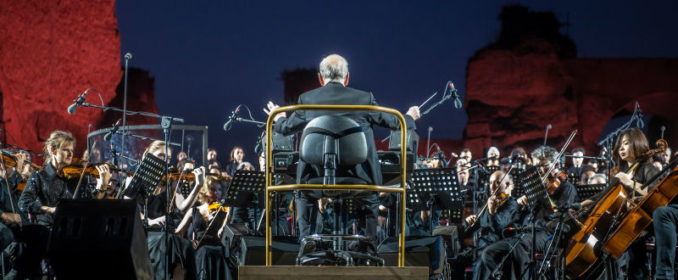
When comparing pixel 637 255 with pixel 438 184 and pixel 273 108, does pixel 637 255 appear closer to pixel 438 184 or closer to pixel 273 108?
pixel 438 184

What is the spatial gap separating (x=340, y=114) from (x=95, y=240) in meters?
1.66

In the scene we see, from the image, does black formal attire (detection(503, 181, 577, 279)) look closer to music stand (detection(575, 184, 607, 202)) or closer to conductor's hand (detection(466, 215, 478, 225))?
music stand (detection(575, 184, 607, 202))

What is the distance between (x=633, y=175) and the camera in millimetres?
5980

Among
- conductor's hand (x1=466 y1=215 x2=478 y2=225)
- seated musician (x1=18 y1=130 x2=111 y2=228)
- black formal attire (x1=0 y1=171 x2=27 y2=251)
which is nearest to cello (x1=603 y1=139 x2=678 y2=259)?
conductor's hand (x1=466 y1=215 x2=478 y2=225)

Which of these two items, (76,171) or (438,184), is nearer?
(438,184)

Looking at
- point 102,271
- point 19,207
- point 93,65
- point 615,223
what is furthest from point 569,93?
point 102,271

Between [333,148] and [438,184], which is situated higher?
[333,148]

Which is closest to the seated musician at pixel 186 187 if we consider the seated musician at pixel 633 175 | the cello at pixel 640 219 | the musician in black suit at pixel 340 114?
the musician in black suit at pixel 340 114

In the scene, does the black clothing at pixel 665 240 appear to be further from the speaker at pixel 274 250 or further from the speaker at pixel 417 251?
the speaker at pixel 274 250

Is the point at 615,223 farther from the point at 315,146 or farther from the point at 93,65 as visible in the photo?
the point at 93,65

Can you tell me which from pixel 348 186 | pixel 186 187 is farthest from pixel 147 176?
pixel 348 186

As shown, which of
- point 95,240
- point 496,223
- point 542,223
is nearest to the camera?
point 95,240

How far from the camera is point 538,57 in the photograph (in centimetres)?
2191

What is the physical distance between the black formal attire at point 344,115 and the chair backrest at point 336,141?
154 mm
